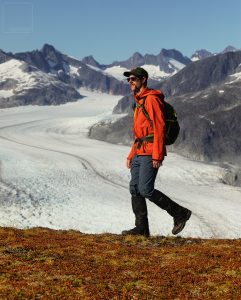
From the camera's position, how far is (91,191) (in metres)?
38.3

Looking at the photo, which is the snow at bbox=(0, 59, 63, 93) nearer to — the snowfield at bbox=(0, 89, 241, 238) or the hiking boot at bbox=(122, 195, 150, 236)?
the snowfield at bbox=(0, 89, 241, 238)

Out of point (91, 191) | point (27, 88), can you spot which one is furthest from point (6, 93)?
point (91, 191)

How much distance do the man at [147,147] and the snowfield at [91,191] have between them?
66.5ft

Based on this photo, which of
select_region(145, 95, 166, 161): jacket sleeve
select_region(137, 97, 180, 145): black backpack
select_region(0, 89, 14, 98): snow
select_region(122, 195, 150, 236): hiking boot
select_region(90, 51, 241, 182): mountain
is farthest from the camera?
select_region(0, 89, 14, 98): snow

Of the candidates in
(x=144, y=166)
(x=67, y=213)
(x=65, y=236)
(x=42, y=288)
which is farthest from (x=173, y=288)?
(x=67, y=213)

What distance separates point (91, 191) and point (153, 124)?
30101 mm

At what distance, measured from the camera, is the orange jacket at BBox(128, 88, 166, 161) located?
28.2 feet

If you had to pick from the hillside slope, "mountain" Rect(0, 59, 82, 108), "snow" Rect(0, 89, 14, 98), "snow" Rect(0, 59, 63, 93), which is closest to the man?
the hillside slope

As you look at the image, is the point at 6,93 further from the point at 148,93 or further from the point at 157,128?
the point at 157,128

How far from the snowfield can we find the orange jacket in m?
20.9

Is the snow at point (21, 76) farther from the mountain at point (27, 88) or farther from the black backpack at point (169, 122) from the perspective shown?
the black backpack at point (169, 122)

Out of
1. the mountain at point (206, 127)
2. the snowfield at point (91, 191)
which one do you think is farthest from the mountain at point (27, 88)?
the snowfield at point (91, 191)

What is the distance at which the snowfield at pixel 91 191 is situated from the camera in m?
30.8

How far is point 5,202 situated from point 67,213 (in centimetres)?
419
